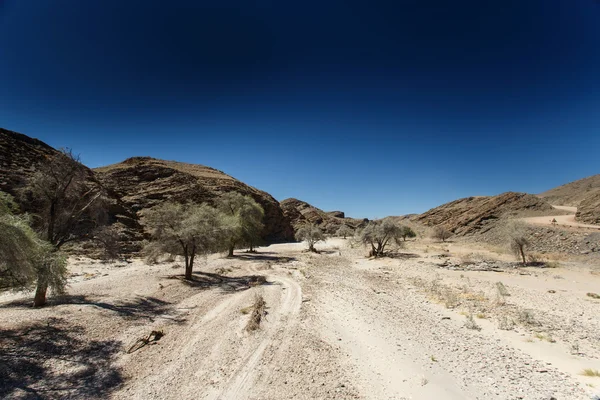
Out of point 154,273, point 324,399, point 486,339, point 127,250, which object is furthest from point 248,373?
point 127,250

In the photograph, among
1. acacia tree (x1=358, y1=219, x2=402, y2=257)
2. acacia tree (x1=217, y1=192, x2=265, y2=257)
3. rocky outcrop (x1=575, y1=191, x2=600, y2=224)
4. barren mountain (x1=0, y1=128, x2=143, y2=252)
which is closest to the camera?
barren mountain (x1=0, y1=128, x2=143, y2=252)

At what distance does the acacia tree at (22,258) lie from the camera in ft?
24.8

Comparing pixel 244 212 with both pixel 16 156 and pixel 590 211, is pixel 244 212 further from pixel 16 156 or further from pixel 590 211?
pixel 590 211

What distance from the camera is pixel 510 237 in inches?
1169

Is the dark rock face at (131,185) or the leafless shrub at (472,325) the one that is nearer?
the leafless shrub at (472,325)

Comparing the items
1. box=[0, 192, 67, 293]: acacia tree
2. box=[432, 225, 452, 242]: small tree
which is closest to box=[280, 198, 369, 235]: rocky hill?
box=[432, 225, 452, 242]: small tree

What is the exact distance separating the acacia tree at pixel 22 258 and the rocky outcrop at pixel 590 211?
5855 cm

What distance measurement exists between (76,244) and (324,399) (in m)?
15.0

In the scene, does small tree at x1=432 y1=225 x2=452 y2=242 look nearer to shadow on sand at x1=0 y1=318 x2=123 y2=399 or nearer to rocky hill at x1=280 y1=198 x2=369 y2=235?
rocky hill at x1=280 y1=198 x2=369 y2=235

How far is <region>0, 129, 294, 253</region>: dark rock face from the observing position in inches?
1117

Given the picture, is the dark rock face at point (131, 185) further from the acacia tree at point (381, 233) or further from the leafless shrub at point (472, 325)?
the acacia tree at point (381, 233)

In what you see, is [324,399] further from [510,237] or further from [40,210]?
[510,237]

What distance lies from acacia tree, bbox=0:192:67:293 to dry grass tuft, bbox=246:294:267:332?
7.11m

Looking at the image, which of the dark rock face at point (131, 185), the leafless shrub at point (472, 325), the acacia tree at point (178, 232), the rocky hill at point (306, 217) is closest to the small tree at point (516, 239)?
the leafless shrub at point (472, 325)
